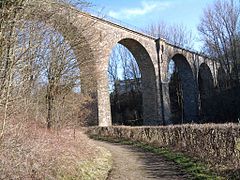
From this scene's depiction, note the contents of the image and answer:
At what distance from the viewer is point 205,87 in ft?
141

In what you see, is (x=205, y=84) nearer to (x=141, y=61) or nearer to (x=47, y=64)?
(x=141, y=61)

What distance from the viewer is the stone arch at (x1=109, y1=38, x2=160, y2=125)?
29703 mm

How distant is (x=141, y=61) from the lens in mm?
30453

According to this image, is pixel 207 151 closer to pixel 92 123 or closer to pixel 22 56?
pixel 22 56

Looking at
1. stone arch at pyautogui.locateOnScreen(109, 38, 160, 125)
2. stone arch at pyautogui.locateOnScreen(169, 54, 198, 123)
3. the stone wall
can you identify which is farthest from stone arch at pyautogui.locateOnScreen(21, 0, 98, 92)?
stone arch at pyautogui.locateOnScreen(169, 54, 198, 123)

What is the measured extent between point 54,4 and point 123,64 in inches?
1616

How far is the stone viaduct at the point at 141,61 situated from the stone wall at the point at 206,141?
369 centimetres

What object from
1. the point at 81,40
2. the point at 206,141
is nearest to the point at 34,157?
the point at 206,141

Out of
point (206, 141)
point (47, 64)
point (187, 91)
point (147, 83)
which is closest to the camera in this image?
point (206, 141)

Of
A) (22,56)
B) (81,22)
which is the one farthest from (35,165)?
Result: (81,22)

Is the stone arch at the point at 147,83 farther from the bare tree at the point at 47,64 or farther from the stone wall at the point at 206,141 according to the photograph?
the bare tree at the point at 47,64

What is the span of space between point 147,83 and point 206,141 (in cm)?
2128

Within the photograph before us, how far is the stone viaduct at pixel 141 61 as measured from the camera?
12.6 m

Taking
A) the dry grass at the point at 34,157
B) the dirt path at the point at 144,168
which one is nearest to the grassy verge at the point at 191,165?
the dirt path at the point at 144,168
